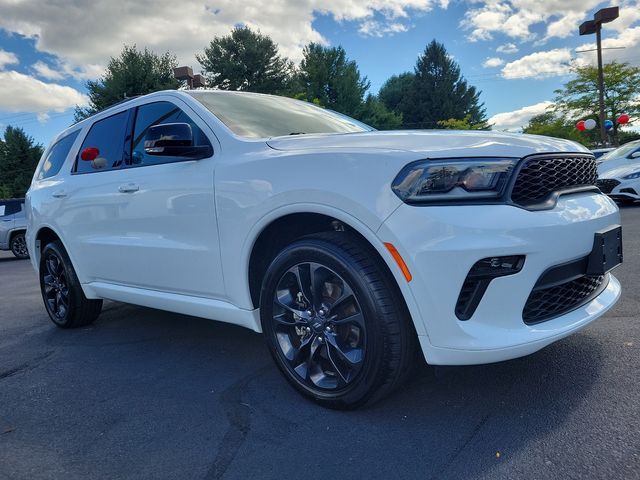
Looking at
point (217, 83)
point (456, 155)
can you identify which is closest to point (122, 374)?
point (456, 155)

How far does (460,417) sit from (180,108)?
2.48 metres

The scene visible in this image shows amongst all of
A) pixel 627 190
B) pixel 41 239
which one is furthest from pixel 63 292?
pixel 627 190

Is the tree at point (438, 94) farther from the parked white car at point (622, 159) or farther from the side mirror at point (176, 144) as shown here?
the side mirror at point (176, 144)

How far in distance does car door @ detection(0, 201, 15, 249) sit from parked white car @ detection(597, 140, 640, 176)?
14.9 meters

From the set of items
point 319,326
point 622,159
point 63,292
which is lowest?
point 63,292

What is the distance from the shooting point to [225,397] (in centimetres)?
265

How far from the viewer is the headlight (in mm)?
1986

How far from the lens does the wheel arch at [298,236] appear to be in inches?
80.7

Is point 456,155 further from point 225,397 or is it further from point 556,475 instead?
point 225,397

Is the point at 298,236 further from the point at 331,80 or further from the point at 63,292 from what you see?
the point at 331,80

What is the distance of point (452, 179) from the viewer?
2.01 m

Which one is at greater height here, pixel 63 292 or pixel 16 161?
pixel 16 161

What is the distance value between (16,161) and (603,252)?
173ft

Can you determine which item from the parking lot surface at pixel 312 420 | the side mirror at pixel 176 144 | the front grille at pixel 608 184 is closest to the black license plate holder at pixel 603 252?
the parking lot surface at pixel 312 420
